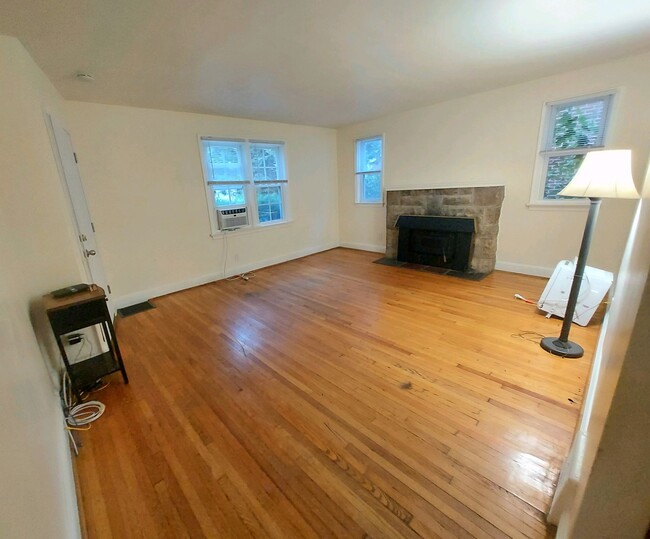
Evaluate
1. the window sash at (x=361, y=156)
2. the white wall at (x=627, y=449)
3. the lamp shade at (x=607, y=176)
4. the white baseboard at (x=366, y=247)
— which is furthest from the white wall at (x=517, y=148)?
the white wall at (x=627, y=449)

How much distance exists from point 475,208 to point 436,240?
2.33 ft

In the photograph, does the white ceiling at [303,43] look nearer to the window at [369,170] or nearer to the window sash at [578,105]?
the window sash at [578,105]

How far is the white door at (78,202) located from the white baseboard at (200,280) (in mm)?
452

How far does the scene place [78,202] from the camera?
110 inches

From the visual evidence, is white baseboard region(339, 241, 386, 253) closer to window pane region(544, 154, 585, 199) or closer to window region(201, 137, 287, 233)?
window region(201, 137, 287, 233)

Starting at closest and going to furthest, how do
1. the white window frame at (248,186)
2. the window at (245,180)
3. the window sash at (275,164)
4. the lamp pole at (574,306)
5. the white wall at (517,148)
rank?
the lamp pole at (574,306)
the white wall at (517,148)
the white window frame at (248,186)
the window at (245,180)
the window sash at (275,164)

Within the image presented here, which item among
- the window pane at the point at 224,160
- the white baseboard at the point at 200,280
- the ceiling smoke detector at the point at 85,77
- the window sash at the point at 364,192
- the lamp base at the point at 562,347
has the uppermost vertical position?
the ceiling smoke detector at the point at 85,77

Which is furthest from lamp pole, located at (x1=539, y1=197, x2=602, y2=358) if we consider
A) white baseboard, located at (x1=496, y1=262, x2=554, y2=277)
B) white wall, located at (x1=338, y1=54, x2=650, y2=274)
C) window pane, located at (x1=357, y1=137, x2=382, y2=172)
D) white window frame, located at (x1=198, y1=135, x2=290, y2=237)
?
white window frame, located at (x1=198, y1=135, x2=290, y2=237)

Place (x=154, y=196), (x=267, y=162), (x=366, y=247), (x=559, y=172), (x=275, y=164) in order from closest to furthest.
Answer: (x=559, y=172) < (x=154, y=196) < (x=267, y=162) < (x=275, y=164) < (x=366, y=247)

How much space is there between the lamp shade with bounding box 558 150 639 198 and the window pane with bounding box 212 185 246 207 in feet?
13.7

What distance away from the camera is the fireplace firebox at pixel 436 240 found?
419 centimetres

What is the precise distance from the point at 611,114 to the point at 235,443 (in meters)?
4.76

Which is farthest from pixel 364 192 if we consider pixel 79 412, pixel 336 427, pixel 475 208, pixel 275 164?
pixel 79 412

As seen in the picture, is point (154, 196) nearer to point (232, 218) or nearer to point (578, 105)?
point (232, 218)
